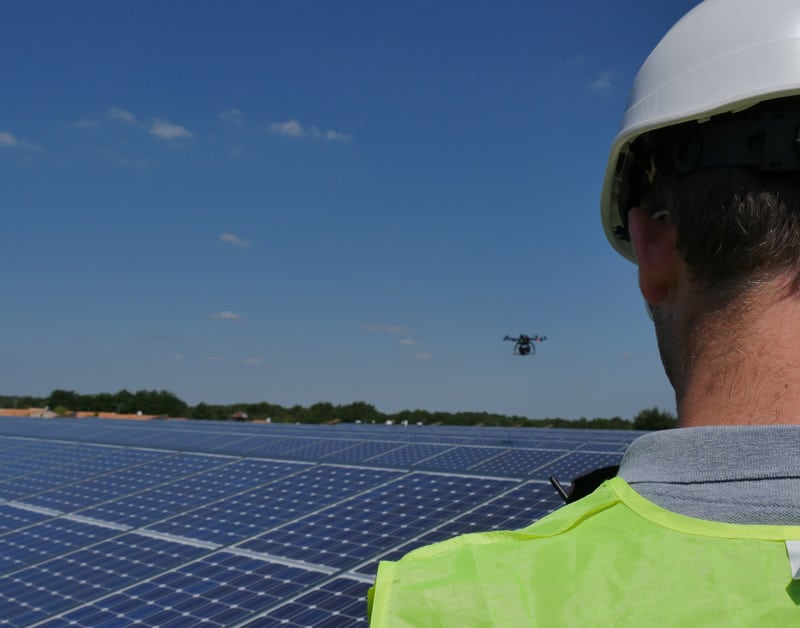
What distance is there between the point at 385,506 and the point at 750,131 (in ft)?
19.7

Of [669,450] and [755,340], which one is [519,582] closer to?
[669,450]

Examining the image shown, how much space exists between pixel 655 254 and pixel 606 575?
66 centimetres

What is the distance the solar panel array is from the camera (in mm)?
4891

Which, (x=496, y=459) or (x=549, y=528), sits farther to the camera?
(x=496, y=459)

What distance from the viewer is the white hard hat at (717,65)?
4.09 feet

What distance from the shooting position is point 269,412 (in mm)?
45062

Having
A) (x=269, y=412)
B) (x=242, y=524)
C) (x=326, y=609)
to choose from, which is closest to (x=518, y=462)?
(x=242, y=524)

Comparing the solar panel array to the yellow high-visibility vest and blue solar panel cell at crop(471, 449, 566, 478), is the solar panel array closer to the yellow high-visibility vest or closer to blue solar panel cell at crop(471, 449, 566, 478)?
blue solar panel cell at crop(471, 449, 566, 478)

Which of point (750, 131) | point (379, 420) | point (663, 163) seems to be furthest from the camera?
point (379, 420)

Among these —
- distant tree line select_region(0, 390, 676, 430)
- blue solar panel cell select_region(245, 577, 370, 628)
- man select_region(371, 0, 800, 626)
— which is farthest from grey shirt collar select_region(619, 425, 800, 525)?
distant tree line select_region(0, 390, 676, 430)

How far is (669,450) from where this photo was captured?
1.10 m

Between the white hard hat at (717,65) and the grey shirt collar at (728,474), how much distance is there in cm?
64

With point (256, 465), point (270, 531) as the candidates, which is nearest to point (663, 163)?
point (270, 531)

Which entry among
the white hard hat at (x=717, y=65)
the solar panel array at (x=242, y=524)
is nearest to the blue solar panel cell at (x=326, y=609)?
the solar panel array at (x=242, y=524)
